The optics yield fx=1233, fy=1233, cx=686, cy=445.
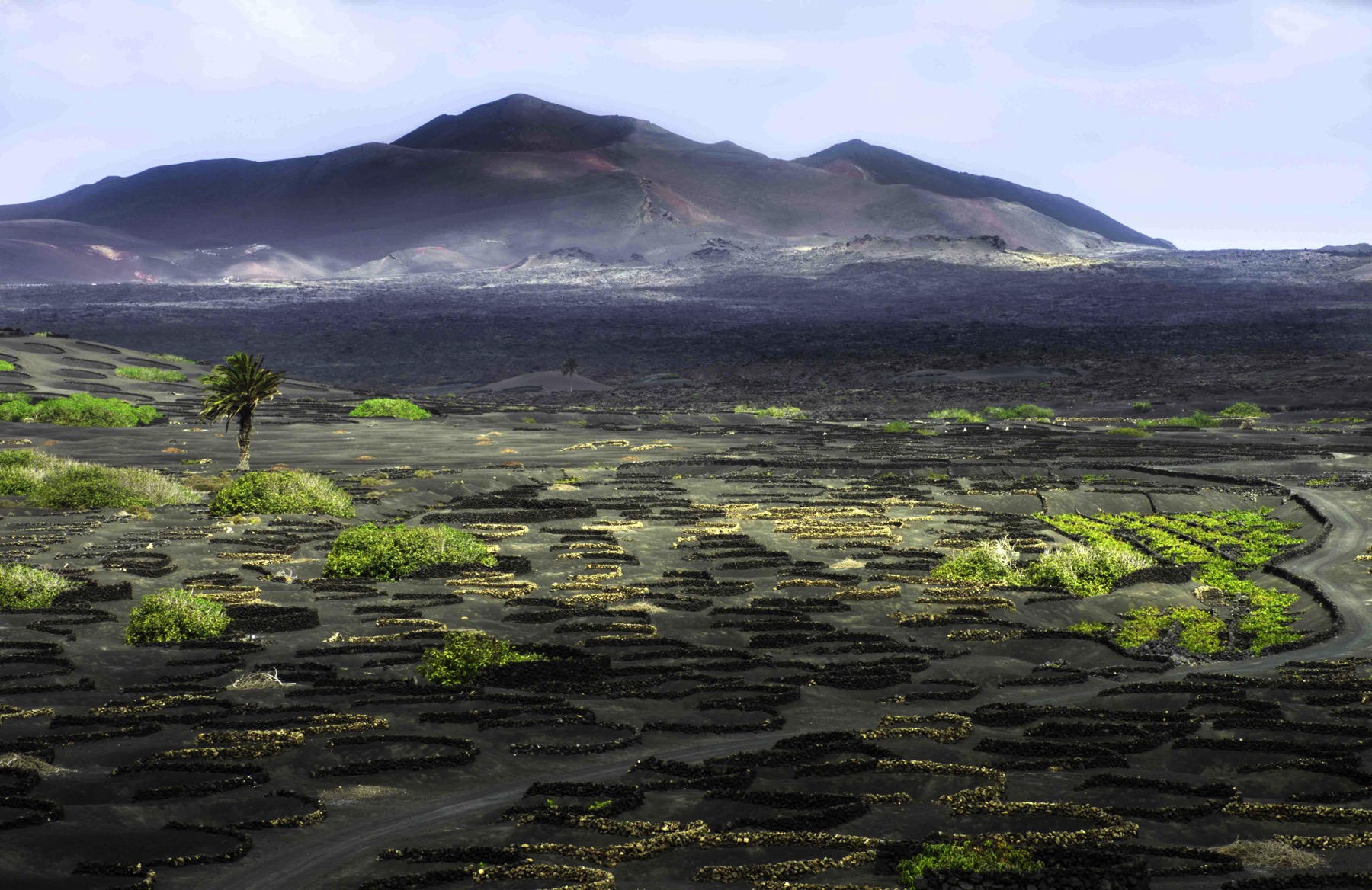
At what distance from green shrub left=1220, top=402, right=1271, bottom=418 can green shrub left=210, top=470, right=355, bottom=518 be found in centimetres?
7225

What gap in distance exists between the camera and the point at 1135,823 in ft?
49.1

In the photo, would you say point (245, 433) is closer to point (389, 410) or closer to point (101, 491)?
point (101, 491)

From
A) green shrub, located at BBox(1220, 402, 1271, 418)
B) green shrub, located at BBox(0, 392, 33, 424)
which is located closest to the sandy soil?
green shrub, located at BBox(0, 392, 33, 424)

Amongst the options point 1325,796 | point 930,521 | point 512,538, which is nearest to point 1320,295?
point 930,521

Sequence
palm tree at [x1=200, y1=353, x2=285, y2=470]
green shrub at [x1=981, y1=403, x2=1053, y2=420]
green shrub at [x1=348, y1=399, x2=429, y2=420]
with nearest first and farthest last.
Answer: palm tree at [x1=200, y1=353, x2=285, y2=470], green shrub at [x1=348, y1=399, x2=429, y2=420], green shrub at [x1=981, y1=403, x2=1053, y2=420]

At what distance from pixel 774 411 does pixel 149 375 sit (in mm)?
47417

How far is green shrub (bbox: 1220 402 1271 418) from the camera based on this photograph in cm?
9019

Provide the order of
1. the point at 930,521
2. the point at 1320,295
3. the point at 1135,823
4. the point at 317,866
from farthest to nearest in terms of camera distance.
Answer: the point at 1320,295 → the point at 930,521 → the point at 1135,823 → the point at 317,866

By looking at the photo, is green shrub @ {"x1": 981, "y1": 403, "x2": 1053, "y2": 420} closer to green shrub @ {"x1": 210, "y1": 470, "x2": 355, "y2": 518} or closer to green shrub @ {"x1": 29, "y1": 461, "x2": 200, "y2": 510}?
green shrub @ {"x1": 210, "y1": 470, "x2": 355, "y2": 518}

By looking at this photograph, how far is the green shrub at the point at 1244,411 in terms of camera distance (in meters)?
90.2

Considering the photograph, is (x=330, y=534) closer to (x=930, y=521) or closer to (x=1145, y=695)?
(x=930, y=521)

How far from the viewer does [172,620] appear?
75.4ft

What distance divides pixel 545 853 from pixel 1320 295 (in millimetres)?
179686

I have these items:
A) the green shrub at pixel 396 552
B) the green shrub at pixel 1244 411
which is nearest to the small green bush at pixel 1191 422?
the green shrub at pixel 1244 411
